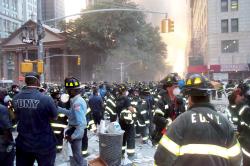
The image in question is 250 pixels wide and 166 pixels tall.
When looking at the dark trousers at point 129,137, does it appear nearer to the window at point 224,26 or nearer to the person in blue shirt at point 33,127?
the person in blue shirt at point 33,127

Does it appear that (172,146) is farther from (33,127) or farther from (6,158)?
(6,158)

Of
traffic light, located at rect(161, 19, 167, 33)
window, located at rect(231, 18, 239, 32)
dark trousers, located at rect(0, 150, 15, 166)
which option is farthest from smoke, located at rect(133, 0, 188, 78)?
dark trousers, located at rect(0, 150, 15, 166)

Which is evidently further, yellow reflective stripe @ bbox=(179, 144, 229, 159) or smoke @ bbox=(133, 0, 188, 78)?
smoke @ bbox=(133, 0, 188, 78)

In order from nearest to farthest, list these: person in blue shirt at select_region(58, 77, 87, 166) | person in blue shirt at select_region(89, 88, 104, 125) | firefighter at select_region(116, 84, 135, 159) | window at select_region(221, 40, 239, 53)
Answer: person in blue shirt at select_region(58, 77, 87, 166) → firefighter at select_region(116, 84, 135, 159) → person in blue shirt at select_region(89, 88, 104, 125) → window at select_region(221, 40, 239, 53)

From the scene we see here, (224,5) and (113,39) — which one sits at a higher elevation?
(224,5)

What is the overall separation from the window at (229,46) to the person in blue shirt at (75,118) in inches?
1677

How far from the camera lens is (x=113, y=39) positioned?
57062mm

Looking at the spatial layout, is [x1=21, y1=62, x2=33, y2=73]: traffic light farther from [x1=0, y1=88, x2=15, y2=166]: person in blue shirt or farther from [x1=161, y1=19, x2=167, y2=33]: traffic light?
[x1=0, y1=88, x2=15, y2=166]: person in blue shirt

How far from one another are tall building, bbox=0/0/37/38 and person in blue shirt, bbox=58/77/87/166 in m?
93.2

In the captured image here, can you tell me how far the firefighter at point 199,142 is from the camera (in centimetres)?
303

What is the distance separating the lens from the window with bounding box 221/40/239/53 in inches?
1829

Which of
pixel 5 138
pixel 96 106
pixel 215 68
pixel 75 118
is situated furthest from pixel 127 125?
pixel 215 68

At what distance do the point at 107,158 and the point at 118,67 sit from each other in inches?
1902

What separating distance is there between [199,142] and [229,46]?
152ft
